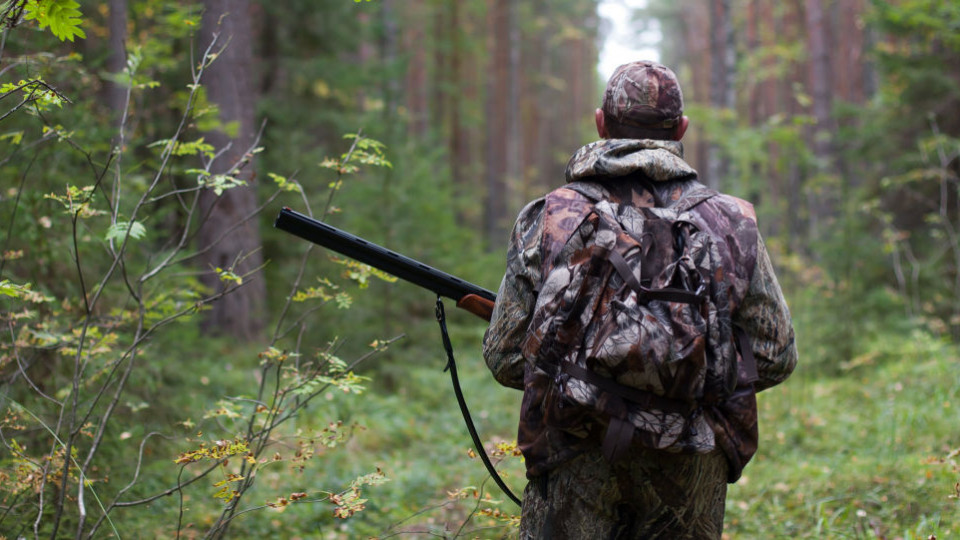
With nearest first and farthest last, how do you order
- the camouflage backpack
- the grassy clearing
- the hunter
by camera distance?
the camouflage backpack
the hunter
the grassy clearing

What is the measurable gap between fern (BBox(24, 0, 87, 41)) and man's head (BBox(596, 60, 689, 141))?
190 cm

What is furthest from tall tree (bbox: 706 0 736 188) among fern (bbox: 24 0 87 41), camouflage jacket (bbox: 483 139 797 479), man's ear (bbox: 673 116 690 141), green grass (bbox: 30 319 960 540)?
fern (bbox: 24 0 87 41)

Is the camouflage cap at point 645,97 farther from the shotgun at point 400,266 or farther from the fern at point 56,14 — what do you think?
the fern at point 56,14

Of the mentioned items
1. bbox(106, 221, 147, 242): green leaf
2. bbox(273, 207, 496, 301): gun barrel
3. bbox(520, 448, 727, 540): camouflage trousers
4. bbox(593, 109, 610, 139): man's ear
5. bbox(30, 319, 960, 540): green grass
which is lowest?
bbox(30, 319, 960, 540): green grass

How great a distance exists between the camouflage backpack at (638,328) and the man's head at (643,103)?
1.13ft

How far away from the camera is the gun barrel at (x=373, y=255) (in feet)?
10.1

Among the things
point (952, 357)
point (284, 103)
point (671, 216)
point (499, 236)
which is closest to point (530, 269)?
point (671, 216)

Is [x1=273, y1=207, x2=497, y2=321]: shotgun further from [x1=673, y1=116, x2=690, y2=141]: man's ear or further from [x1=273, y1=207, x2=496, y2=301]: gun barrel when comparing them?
[x1=673, y1=116, x2=690, y2=141]: man's ear

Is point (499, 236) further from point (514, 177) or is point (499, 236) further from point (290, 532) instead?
point (290, 532)

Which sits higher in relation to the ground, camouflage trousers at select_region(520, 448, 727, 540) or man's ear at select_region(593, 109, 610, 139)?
man's ear at select_region(593, 109, 610, 139)

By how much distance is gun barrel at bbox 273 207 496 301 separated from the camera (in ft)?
10.1

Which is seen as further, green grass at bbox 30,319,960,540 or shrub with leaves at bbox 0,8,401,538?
green grass at bbox 30,319,960,540

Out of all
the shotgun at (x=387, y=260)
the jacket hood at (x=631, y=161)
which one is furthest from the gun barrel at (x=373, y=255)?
the jacket hood at (x=631, y=161)

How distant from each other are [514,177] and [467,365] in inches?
634
